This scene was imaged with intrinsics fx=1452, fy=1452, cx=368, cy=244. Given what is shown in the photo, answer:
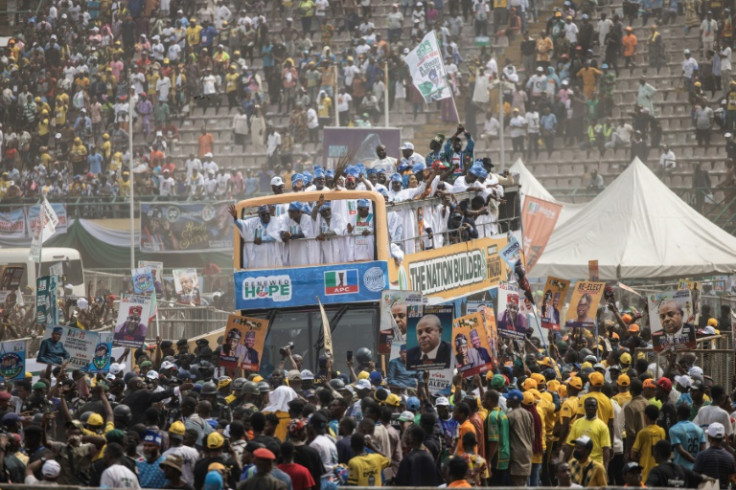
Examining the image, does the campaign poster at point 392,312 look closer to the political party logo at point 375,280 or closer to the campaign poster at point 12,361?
the political party logo at point 375,280

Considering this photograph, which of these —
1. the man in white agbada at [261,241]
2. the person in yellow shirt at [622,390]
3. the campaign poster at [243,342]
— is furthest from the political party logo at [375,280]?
the person in yellow shirt at [622,390]

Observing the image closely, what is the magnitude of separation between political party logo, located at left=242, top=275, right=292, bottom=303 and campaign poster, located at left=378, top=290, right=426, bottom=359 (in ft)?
4.64

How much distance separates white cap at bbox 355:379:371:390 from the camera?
13242 millimetres

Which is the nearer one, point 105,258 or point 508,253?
point 508,253

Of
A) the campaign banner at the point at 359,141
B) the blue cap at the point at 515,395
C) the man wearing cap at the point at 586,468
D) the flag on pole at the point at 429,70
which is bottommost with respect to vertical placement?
the man wearing cap at the point at 586,468

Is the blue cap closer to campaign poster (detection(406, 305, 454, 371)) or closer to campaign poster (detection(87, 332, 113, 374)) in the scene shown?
campaign poster (detection(406, 305, 454, 371))

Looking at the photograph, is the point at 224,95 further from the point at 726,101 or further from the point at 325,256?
the point at 325,256

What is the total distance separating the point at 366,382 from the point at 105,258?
831 inches

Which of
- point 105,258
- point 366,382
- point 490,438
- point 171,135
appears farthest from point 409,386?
point 171,135

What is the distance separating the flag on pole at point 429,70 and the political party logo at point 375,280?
9.23 meters

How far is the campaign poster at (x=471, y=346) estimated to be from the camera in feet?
45.0

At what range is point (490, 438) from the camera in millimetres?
11930

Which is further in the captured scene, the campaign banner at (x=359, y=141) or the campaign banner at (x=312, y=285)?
the campaign banner at (x=359, y=141)

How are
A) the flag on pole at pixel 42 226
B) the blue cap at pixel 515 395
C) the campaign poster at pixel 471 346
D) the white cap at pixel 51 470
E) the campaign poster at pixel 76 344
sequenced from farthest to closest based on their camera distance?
the flag on pole at pixel 42 226
the campaign poster at pixel 76 344
the campaign poster at pixel 471 346
the blue cap at pixel 515 395
the white cap at pixel 51 470
